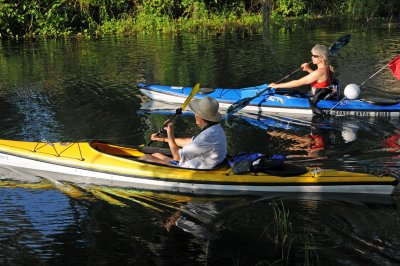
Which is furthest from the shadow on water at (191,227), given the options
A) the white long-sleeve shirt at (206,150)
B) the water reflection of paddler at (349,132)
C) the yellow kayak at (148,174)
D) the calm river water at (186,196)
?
the water reflection of paddler at (349,132)

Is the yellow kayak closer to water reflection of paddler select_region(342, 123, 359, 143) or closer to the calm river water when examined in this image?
the calm river water

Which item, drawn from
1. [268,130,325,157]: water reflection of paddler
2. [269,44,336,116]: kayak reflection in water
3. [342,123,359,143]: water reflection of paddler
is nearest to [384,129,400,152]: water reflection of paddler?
[342,123,359,143]: water reflection of paddler

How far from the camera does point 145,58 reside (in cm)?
1789

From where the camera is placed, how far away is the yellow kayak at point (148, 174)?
649cm

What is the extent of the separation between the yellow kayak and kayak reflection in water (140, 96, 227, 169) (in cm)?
12

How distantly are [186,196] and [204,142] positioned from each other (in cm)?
76

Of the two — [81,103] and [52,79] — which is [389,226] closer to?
[81,103]

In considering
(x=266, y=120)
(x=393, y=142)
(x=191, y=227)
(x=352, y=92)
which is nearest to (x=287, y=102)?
(x=266, y=120)

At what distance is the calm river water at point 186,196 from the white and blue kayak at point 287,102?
274 mm

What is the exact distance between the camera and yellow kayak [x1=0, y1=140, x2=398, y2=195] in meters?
6.49

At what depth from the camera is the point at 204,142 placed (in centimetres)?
652

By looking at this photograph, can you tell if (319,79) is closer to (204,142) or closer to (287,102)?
(287,102)

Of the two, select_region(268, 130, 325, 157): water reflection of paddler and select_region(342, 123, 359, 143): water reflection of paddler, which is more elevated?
select_region(342, 123, 359, 143): water reflection of paddler

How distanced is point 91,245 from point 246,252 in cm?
157
